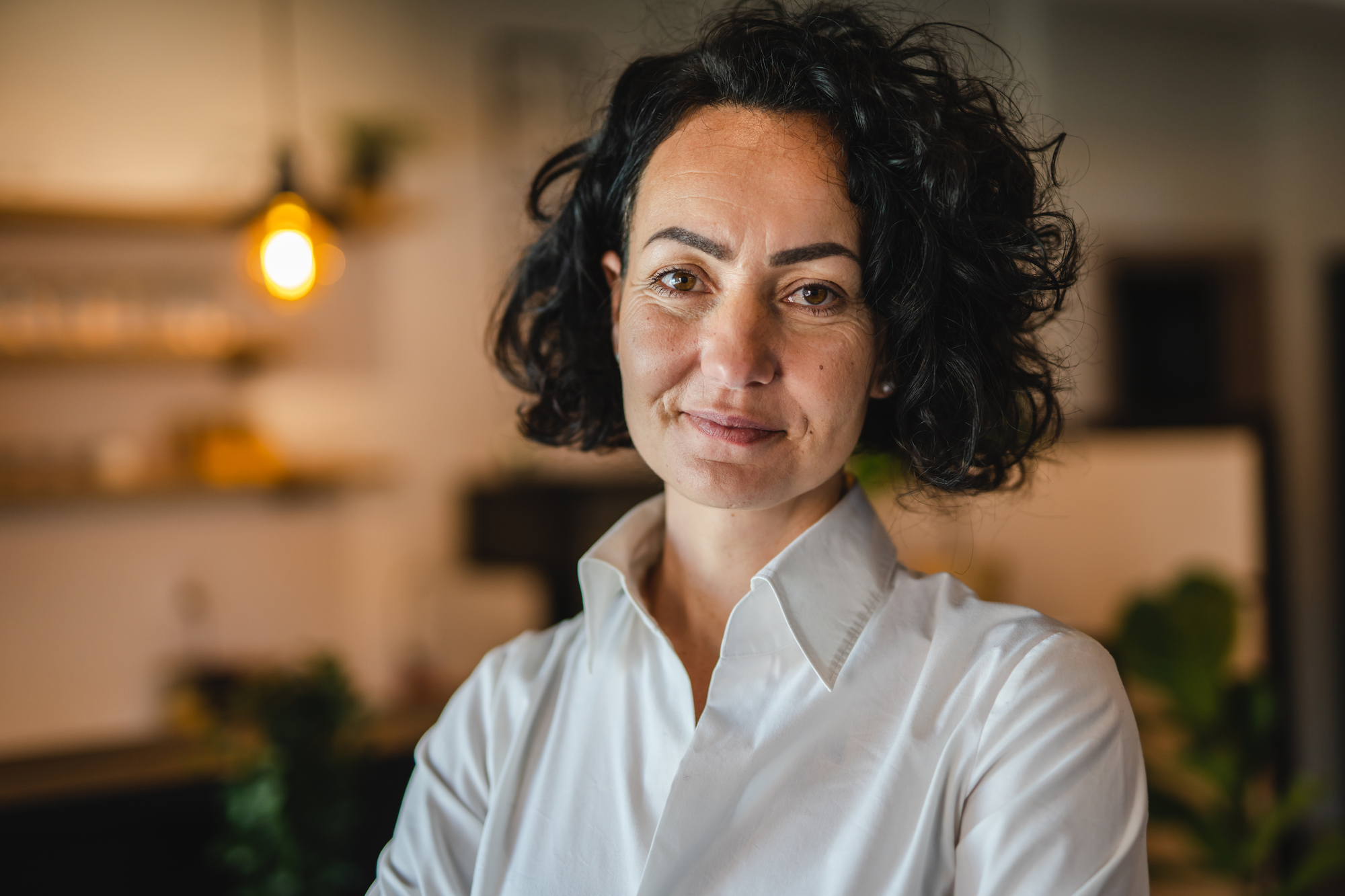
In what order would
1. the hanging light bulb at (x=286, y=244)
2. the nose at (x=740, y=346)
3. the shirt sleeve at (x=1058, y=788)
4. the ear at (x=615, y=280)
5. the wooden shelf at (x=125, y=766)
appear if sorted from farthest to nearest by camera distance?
the hanging light bulb at (x=286, y=244), the wooden shelf at (x=125, y=766), the ear at (x=615, y=280), the nose at (x=740, y=346), the shirt sleeve at (x=1058, y=788)

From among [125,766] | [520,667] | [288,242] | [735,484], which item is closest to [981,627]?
[735,484]

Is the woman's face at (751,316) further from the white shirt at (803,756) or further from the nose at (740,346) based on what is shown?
the white shirt at (803,756)

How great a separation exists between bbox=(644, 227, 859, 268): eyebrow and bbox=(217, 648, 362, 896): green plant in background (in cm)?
177

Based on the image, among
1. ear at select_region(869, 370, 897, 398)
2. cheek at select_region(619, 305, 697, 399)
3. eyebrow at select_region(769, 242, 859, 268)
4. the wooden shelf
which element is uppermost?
eyebrow at select_region(769, 242, 859, 268)

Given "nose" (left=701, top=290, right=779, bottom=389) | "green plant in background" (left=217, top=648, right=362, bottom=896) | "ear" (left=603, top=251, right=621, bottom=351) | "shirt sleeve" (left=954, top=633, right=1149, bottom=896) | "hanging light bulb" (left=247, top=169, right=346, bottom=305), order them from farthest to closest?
"hanging light bulb" (left=247, top=169, right=346, bottom=305) < "green plant in background" (left=217, top=648, right=362, bottom=896) < "ear" (left=603, top=251, right=621, bottom=351) < "nose" (left=701, top=290, right=779, bottom=389) < "shirt sleeve" (left=954, top=633, right=1149, bottom=896)

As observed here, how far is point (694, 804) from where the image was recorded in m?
0.90

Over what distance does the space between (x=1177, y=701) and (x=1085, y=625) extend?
1554mm

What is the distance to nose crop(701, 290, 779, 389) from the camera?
3.02 ft

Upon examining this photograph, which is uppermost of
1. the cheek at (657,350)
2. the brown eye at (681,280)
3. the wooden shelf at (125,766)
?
the brown eye at (681,280)

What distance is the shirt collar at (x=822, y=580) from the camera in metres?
0.97

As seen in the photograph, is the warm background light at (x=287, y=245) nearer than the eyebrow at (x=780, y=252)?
No

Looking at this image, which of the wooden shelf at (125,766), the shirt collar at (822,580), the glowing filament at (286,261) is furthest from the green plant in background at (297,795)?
the shirt collar at (822,580)

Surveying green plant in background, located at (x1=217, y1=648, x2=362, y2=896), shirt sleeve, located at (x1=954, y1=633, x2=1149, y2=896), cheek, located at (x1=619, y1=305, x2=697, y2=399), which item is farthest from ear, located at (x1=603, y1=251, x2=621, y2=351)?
green plant in background, located at (x1=217, y1=648, x2=362, y2=896)

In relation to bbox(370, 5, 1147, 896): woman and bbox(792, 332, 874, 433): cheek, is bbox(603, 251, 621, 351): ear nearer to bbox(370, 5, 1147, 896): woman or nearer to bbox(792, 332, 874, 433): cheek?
bbox(370, 5, 1147, 896): woman
